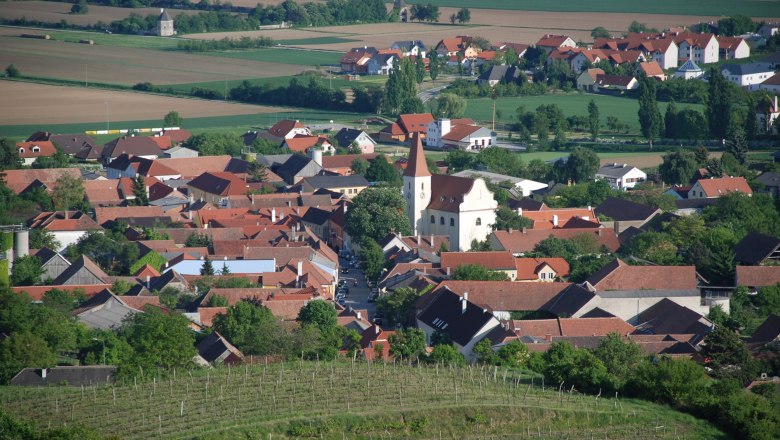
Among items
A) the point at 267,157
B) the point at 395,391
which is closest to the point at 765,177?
the point at 267,157

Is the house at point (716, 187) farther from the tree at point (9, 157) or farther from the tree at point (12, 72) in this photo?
the tree at point (12, 72)

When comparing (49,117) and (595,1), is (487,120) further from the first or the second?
(595,1)

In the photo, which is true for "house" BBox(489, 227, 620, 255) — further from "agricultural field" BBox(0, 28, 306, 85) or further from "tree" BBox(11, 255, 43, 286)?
"agricultural field" BBox(0, 28, 306, 85)

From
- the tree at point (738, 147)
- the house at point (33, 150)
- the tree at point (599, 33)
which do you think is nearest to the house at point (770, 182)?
the tree at point (738, 147)

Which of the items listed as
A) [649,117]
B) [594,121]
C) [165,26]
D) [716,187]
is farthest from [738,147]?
[165,26]

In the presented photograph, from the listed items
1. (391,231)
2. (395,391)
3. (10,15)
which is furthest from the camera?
(10,15)

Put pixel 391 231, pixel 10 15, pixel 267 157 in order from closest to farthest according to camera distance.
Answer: pixel 391 231 < pixel 267 157 < pixel 10 15

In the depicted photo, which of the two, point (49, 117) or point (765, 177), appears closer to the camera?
point (765, 177)
